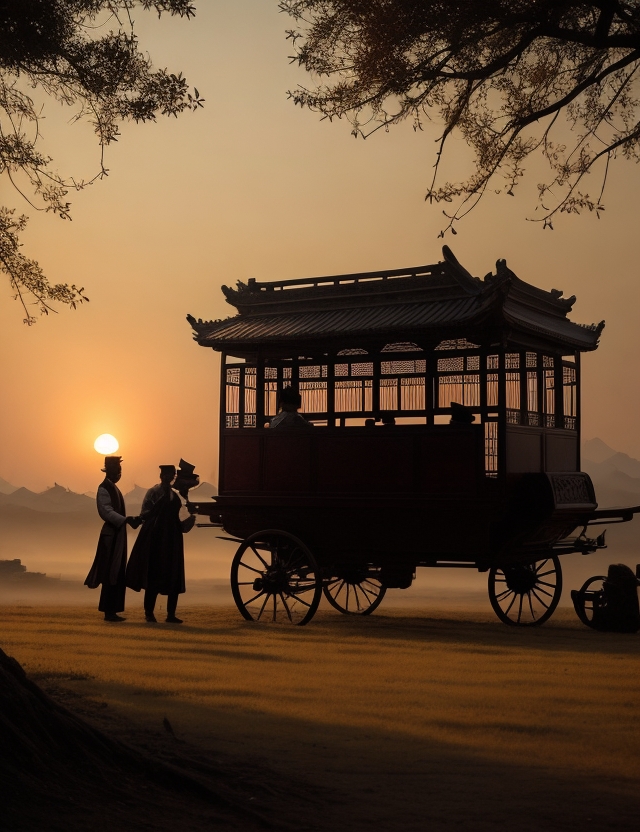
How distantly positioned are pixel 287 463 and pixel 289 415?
0.65m

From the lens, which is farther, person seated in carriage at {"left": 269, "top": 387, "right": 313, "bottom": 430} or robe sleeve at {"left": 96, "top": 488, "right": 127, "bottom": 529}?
person seated in carriage at {"left": 269, "top": 387, "right": 313, "bottom": 430}

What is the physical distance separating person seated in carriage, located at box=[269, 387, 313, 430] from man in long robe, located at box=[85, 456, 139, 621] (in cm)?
232

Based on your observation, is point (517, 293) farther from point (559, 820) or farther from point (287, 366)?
point (559, 820)

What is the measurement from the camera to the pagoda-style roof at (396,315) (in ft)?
42.9

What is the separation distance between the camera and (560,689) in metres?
8.73

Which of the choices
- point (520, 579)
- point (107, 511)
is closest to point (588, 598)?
point (520, 579)

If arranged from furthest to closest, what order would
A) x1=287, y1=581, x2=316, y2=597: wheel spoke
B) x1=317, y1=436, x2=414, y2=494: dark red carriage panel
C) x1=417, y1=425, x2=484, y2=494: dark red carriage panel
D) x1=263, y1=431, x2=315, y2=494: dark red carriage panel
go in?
x1=263, y1=431, x2=315, y2=494: dark red carriage panel < x1=287, y1=581, x2=316, y2=597: wheel spoke < x1=317, y1=436, x2=414, y2=494: dark red carriage panel < x1=417, y1=425, x2=484, y2=494: dark red carriage panel

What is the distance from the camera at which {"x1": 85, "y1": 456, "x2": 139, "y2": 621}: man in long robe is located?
→ 13.7 m

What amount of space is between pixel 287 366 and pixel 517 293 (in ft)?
11.5

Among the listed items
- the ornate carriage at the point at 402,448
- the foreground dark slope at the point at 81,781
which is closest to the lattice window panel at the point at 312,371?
the ornate carriage at the point at 402,448

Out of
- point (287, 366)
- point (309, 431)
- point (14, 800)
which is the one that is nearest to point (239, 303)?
point (287, 366)

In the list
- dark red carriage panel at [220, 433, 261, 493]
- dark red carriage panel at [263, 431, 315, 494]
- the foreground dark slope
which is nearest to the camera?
the foreground dark slope

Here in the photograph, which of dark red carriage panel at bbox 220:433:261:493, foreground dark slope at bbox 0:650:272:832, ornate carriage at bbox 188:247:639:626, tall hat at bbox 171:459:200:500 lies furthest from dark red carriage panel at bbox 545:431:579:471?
foreground dark slope at bbox 0:650:272:832

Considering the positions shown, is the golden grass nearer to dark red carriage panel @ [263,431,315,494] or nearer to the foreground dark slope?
the foreground dark slope
